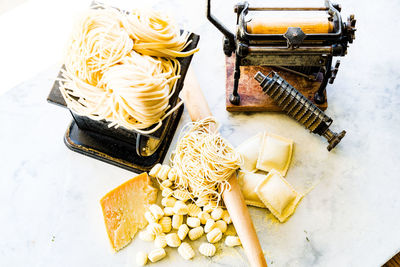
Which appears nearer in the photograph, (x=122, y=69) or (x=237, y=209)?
(x=122, y=69)

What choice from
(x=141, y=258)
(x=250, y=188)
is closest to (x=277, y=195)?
(x=250, y=188)

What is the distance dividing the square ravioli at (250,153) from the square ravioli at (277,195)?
4.0 inches

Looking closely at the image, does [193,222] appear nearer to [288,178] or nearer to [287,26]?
[288,178]

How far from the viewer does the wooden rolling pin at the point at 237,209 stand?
5.67 feet

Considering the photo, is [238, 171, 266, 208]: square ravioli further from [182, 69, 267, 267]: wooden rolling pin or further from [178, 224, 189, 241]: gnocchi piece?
[178, 224, 189, 241]: gnocchi piece

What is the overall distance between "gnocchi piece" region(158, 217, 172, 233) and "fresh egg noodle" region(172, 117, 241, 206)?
164 millimetres

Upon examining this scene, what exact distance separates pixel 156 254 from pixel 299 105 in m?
0.97

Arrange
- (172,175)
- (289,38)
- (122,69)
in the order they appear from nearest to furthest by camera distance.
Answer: (122,69) → (289,38) → (172,175)

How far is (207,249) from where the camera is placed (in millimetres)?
1786

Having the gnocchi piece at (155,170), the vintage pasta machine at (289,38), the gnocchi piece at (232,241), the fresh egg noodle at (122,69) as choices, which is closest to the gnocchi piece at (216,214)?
the gnocchi piece at (232,241)

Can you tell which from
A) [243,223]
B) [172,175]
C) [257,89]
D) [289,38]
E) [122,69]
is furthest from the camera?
[257,89]

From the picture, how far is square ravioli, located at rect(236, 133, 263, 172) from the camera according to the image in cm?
195

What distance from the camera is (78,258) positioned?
1.82m

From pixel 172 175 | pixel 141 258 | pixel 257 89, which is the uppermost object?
pixel 257 89
